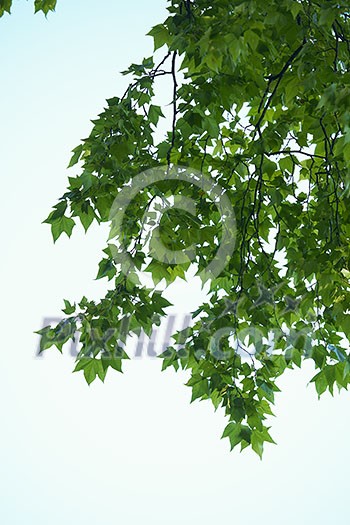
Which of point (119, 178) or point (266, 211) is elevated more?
point (266, 211)

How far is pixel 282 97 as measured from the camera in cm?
181

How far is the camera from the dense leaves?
1541 millimetres

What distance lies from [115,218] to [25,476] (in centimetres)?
244

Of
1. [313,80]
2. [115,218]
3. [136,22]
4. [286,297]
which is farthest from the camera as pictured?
[136,22]

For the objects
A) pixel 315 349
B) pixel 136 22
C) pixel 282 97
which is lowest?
pixel 315 349

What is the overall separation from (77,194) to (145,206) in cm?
20

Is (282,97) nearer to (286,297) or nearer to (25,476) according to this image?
(286,297)

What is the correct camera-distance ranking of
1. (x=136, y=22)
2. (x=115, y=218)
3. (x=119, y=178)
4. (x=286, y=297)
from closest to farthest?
(x=119, y=178) → (x=115, y=218) → (x=286, y=297) → (x=136, y=22)

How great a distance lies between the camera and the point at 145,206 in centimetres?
181

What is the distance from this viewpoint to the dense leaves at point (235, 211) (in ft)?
5.06

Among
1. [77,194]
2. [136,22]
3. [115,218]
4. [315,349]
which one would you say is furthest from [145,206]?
[136,22]

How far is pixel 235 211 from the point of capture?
1.88 m

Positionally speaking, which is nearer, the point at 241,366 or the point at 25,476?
the point at 241,366

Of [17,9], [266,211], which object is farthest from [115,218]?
[17,9]
